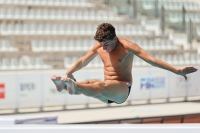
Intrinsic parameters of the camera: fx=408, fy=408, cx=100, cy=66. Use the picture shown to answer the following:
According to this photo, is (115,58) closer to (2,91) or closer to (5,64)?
(2,91)

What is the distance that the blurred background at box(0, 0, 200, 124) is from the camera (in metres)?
9.91

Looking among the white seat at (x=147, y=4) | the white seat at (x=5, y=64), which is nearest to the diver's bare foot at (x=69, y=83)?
the white seat at (x=5, y=64)

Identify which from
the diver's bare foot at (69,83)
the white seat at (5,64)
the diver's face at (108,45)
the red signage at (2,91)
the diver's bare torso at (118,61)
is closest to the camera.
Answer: the diver's bare foot at (69,83)

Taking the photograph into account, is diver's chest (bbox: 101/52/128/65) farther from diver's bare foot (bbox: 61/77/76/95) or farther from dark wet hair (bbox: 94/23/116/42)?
diver's bare foot (bbox: 61/77/76/95)

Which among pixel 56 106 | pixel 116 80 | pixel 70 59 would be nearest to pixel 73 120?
pixel 56 106

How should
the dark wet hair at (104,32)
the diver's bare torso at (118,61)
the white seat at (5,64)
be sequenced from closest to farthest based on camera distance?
the dark wet hair at (104,32) < the diver's bare torso at (118,61) < the white seat at (5,64)

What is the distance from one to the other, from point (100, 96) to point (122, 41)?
533 millimetres

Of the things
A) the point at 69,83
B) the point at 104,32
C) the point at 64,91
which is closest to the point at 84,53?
the point at 64,91

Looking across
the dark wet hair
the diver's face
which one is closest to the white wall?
the diver's face

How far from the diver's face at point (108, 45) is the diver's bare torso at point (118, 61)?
94 millimetres

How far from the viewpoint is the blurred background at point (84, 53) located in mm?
9914

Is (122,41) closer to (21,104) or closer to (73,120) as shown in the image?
(73,120)

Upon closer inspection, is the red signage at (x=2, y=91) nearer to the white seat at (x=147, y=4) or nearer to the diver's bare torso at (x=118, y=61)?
the diver's bare torso at (x=118, y=61)

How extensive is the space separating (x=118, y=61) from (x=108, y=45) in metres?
0.32
